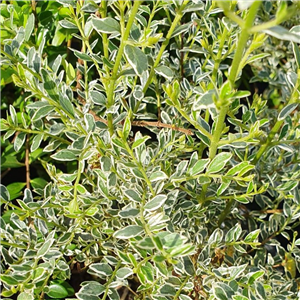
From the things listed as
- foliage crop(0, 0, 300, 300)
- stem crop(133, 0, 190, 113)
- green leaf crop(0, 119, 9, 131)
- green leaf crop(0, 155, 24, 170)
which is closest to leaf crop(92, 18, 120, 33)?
foliage crop(0, 0, 300, 300)

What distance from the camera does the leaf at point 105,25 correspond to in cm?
78

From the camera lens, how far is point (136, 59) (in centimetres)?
75

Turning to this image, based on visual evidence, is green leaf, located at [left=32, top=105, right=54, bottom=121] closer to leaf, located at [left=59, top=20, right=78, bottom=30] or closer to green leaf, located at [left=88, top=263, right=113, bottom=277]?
leaf, located at [left=59, top=20, right=78, bottom=30]

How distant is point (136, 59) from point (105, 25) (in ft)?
0.35

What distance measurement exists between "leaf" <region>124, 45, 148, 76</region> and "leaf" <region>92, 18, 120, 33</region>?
7cm

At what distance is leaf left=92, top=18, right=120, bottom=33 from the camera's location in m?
0.78

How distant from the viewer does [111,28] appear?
2.62ft

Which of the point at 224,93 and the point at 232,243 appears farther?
the point at 232,243

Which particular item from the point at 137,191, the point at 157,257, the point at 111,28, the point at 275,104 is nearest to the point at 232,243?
the point at 137,191

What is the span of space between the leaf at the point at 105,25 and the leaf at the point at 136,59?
0.07m

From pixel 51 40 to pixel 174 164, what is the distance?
0.59 m

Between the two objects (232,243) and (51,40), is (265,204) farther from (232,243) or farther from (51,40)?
(51,40)

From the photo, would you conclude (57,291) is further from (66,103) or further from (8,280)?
(66,103)

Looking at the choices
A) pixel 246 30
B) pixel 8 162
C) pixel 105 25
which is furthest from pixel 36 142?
pixel 246 30
